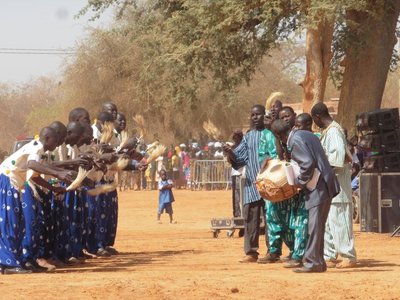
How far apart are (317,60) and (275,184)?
12.8 meters

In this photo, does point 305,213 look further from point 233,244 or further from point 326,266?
point 233,244

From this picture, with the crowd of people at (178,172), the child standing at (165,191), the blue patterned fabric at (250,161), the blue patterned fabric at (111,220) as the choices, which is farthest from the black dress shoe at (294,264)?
the crowd of people at (178,172)

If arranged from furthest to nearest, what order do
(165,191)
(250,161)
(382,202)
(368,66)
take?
(368,66) → (165,191) → (382,202) → (250,161)

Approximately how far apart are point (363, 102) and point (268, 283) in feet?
47.1

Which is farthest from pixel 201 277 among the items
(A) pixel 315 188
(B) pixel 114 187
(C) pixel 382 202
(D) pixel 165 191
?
(D) pixel 165 191

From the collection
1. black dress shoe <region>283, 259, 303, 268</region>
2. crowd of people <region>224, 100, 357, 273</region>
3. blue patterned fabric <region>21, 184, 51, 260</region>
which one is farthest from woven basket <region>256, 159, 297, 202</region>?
blue patterned fabric <region>21, 184, 51, 260</region>

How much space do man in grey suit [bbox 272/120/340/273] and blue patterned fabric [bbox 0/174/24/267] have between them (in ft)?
10.1

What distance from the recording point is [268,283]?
11297 mm

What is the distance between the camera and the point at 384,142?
19.8 meters

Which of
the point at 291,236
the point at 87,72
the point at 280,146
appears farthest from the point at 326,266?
the point at 87,72

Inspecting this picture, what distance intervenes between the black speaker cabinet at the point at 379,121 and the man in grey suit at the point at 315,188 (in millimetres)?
7321

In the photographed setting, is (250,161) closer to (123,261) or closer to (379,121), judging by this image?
(123,261)

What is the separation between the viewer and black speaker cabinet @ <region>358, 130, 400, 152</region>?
19766 mm

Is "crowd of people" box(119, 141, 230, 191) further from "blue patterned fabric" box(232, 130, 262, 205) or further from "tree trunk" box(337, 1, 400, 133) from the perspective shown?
"blue patterned fabric" box(232, 130, 262, 205)
